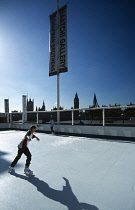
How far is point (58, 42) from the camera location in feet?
43.6

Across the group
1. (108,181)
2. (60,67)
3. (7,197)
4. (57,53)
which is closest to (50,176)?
(7,197)

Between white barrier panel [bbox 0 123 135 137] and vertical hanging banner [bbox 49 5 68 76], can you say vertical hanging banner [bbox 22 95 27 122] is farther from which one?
vertical hanging banner [bbox 49 5 68 76]

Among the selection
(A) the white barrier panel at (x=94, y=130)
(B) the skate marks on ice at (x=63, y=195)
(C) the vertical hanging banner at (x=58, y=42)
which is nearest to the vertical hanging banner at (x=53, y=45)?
(C) the vertical hanging banner at (x=58, y=42)

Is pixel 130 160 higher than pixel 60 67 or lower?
lower

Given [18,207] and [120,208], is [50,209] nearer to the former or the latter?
[18,207]

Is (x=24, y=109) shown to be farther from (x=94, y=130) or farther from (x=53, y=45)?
(x=94, y=130)

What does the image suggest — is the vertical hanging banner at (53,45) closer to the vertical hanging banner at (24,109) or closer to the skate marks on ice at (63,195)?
the vertical hanging banner at (24,109)

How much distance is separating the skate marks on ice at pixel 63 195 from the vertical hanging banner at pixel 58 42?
35.3 ft

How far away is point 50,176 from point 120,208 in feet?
5.77

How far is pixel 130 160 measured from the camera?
175 inches

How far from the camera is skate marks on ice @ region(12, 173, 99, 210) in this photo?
7.14 ft

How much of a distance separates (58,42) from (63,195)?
13.5 meters

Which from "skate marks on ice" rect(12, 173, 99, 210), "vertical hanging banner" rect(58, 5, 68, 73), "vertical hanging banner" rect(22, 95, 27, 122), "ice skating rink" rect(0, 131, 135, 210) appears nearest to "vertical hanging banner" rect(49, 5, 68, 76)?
"vertical hanging banner" rect(58, 5, 68, 73)

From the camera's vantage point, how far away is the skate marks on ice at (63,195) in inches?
85.7
